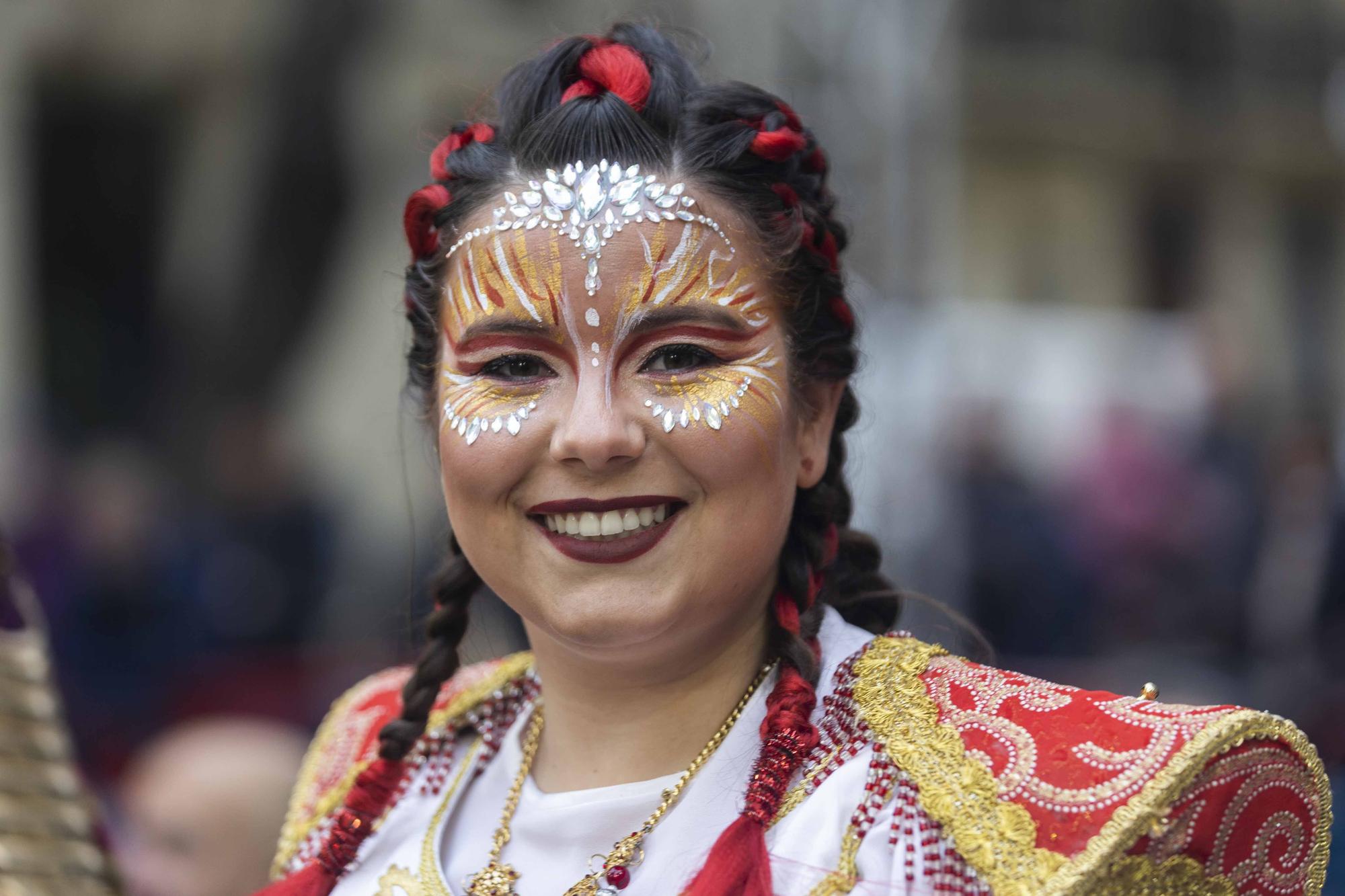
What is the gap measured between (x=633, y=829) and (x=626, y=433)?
1.86 feet

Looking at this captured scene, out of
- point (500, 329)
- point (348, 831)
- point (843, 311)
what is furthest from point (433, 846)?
point (843, 311)

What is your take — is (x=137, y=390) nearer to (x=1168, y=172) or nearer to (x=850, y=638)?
(x=850, y=638)

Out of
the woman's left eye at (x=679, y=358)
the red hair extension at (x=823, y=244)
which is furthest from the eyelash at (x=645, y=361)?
the red hair extension at (x=823, y=244)

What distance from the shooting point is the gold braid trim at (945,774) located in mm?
1719

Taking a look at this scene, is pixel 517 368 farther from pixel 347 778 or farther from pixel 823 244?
pixel 347 778

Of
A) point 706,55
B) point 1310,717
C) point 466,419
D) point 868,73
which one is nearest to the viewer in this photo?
point 466,419

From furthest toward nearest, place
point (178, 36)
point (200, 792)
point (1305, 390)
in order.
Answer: point (1305, 390) < point (178, 36) < point (200, 792)

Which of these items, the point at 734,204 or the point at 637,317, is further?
the point at 734,204

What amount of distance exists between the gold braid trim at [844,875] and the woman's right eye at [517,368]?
2.48 ft

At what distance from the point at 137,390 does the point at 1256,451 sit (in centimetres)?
781

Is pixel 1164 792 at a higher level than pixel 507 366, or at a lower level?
lower

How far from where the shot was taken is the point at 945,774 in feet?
6.03

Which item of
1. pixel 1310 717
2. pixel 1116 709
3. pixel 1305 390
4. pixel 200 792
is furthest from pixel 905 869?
pixel 1305 390

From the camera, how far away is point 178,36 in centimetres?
1037
